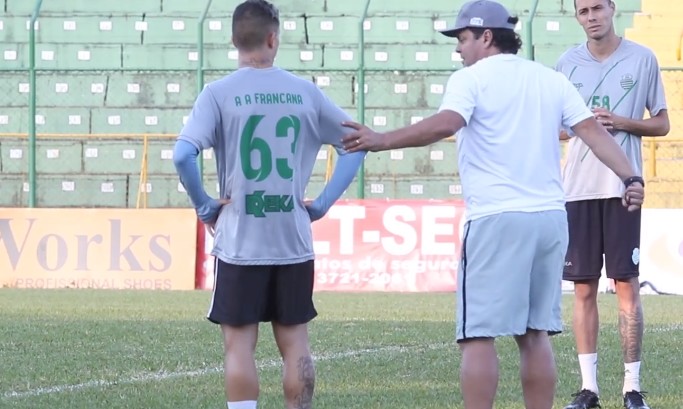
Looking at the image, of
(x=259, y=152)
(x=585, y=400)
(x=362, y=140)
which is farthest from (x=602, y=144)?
(x=585, y=400)

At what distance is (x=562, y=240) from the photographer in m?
5.62

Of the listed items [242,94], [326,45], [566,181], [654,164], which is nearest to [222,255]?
[242,94]

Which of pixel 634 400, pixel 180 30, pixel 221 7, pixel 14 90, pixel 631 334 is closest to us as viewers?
pixel 634 400

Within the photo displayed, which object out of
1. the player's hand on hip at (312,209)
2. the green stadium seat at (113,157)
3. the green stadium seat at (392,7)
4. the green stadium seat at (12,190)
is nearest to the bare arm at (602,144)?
the player's hand on hip at (312,209)

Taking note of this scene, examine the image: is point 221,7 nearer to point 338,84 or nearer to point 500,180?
point 338,84

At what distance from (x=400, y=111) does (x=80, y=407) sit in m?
15.5

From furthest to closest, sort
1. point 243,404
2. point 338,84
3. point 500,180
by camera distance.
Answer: point 338,84 < point 243,404 < point 500,180

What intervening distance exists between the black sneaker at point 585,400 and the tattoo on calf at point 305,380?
159 centimetres

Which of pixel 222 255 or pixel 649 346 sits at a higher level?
pixel 222 255

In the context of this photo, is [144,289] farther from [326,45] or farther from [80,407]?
[80,407]

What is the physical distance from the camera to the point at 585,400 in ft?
22.8

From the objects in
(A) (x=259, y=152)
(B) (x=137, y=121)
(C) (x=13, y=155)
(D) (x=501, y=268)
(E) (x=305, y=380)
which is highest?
(B) (x=137, y=121)

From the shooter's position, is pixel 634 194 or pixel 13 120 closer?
pixel 634 194

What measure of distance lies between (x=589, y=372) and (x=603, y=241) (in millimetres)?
718
